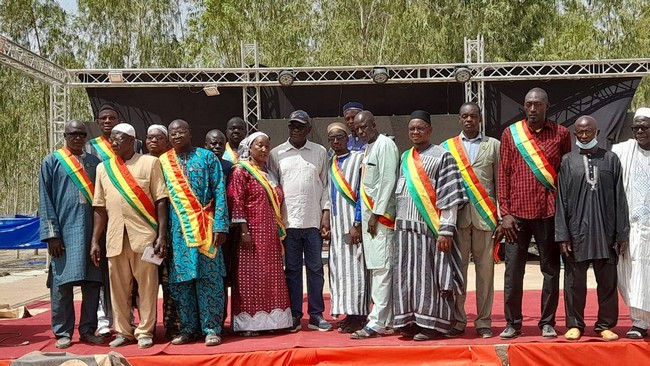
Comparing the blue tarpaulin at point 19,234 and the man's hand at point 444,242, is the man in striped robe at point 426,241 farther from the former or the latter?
the blue tarpaulin at point 19,234

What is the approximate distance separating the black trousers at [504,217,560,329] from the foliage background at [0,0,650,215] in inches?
609

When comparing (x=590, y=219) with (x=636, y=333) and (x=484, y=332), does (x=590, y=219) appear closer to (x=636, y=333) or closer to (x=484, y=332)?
(x=636, y=333)

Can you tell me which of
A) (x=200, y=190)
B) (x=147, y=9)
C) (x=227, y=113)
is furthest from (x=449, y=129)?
(x=147, y=9)

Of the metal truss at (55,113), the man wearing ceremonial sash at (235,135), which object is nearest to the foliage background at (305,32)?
the metal truss at (55,113)

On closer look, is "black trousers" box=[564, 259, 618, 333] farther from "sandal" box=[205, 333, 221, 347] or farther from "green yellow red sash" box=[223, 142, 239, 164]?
"green yellow red sash" box=[223, 142, 239, 164]

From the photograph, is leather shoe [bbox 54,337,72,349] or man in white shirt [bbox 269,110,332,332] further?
man in white shirt [bbox 269,110,332,332]

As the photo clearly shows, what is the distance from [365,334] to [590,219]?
163 centimetres

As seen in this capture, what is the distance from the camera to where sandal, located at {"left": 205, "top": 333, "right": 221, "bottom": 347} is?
5074mm

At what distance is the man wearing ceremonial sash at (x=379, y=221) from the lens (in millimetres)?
5348

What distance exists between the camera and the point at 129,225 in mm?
5105

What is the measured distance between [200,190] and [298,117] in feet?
3.25

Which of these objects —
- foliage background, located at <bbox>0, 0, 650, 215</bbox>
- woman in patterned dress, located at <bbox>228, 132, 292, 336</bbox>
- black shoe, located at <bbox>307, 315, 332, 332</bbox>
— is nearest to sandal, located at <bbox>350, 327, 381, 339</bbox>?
black shoe, located at <bbox>307, 315, 332, 332</bbox>

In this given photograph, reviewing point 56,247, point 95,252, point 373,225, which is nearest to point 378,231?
point 373,225

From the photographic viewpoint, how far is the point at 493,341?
5062 millimetres
